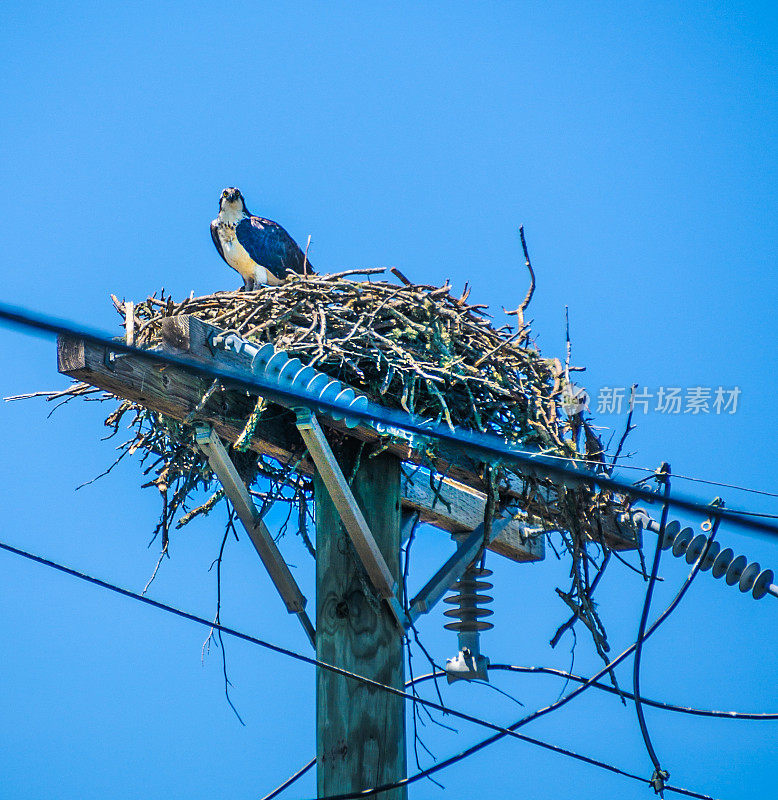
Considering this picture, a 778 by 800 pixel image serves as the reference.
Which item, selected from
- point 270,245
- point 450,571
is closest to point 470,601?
point 450,571

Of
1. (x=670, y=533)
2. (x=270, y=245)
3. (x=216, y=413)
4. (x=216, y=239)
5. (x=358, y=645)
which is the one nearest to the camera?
(x=216, y=413)

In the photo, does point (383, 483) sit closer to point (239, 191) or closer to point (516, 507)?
point (516, 507)

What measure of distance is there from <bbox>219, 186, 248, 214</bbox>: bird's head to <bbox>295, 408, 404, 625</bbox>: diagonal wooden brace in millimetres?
2640

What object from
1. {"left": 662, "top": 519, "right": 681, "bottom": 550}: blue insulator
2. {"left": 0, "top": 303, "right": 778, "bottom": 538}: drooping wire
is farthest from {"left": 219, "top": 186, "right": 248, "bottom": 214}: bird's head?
{"left": 0, "top": 303, "right": 778, "bottom": 538}: drooping wire

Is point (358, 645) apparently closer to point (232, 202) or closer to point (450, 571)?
point (450, 571)

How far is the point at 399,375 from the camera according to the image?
515cm

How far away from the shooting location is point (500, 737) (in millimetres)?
4535

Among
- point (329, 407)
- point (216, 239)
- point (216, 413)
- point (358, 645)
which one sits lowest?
point (329, 407)

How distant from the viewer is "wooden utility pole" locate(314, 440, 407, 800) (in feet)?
15.6

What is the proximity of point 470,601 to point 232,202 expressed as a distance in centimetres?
274

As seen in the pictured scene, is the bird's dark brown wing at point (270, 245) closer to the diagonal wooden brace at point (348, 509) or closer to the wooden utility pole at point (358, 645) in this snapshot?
the wooden utility pole at point (358, 645)

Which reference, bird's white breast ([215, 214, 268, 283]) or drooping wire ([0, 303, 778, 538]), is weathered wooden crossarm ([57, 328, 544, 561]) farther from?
bird's white breast ([215, 214, 268, 283])

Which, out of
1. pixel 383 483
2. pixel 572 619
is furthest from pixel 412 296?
pixel 572 619

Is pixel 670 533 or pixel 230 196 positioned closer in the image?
pixel 670 533
